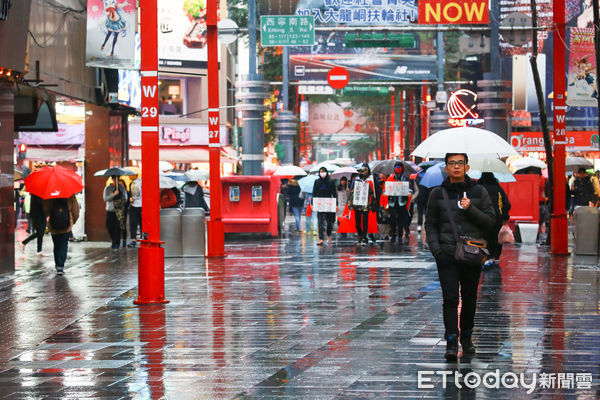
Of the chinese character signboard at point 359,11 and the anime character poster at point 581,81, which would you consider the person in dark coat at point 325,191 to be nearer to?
the anime character poster at point 581,81

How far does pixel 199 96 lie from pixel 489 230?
51.4 meters

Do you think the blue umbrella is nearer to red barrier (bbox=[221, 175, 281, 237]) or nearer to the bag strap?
red barrier (bbox=[221, 175, 281, 237])

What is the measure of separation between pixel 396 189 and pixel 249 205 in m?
4.35

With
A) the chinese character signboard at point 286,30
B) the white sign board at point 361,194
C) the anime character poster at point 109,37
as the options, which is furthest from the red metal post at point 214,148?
the chinese character signboard at point 286,30

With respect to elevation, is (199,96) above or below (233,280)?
above

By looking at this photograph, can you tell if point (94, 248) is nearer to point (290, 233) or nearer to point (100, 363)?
point (290, 233)

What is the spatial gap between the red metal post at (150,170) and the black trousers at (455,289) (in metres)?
5.11

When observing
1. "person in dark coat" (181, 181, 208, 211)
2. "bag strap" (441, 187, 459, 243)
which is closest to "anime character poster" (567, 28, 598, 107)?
"person in dark coat" (181, 181, 208, 211)

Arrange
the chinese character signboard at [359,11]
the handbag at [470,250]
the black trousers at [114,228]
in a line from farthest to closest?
1. the chinese character signboard at [359,11]
2. the black trousers at [114,228]
3. the handbag at [470,250]

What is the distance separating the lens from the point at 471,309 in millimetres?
9039

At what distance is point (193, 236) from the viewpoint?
20.4 metres

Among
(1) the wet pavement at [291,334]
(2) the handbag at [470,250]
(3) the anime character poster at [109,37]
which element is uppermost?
(3) the anime character poster at [109,37]

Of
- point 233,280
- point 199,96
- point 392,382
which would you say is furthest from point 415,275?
point 199,96

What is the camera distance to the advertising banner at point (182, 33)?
2115 inches
